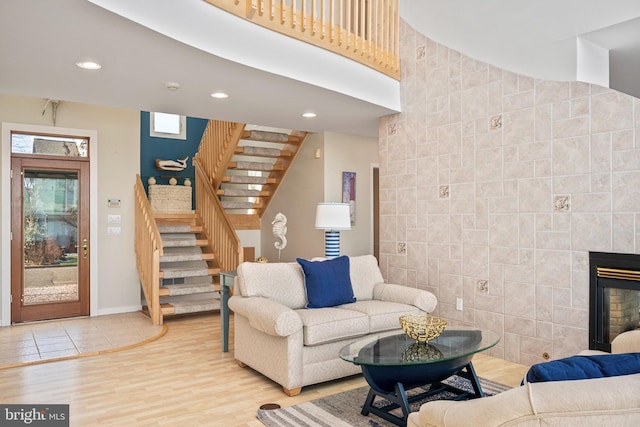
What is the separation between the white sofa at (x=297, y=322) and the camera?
11.1 feet

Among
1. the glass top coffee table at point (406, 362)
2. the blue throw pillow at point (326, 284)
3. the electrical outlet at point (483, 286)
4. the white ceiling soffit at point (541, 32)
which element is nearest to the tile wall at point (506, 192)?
the electrical outlet at point (483, 286)

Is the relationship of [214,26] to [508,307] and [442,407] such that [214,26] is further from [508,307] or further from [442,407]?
[508,307]

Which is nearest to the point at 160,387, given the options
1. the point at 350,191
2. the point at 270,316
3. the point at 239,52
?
the point at 270,316

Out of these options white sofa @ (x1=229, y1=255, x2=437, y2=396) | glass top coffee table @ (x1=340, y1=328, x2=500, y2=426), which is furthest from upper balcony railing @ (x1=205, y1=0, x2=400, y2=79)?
glass top coffee table @ (x1=340, y1=328, x2=500, y2=426)

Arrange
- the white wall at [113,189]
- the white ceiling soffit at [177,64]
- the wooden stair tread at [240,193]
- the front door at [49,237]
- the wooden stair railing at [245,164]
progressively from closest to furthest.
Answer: the white ceiling soffit at [177,64]
the front door at [49,237]
the white wall at [113,189]
the wooden stair railing at [245,164]
the wooden stair tread at [240,193]

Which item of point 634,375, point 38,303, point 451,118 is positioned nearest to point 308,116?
point 451,118

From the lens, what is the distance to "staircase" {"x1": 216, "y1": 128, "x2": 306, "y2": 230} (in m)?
7.04

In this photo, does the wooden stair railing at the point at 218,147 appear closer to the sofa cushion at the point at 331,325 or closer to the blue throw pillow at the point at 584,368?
the sofa cushion at the point at 331,325

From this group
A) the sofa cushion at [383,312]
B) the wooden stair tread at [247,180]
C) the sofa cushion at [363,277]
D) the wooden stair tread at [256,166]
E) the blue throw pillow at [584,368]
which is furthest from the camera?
the wooden stair tread at [247,180]

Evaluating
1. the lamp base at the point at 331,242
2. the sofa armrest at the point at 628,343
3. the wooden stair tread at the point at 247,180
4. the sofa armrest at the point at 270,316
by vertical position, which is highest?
the wooden stair tread at the point at 247,180

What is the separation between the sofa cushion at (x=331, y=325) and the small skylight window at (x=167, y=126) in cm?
601

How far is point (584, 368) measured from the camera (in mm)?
1379

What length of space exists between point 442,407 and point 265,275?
8.71ft

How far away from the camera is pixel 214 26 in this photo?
10.9 feet
